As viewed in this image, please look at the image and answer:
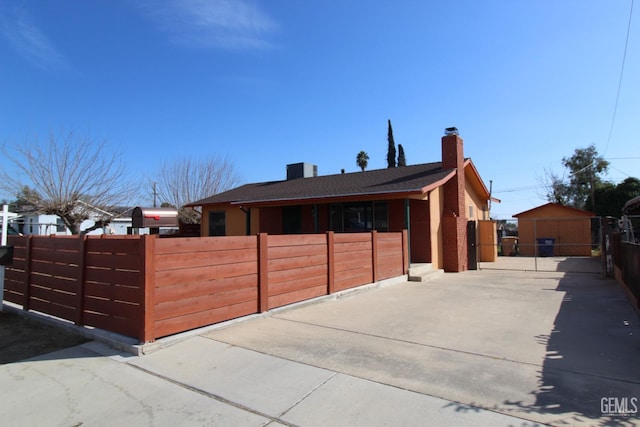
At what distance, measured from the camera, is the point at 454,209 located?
14969mm

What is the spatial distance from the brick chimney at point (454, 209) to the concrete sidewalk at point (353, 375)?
7474mm

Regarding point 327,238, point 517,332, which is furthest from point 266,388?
point 327,238

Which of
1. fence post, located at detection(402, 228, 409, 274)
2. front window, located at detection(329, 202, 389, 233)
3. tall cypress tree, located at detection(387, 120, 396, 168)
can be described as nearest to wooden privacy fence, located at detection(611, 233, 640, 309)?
fence post, located at detection(402, 228, 409, 274)

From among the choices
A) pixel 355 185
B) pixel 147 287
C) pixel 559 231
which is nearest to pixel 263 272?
pixel 147 287

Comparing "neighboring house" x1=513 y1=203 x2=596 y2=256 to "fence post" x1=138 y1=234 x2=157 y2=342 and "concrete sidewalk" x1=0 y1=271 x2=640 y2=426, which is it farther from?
"fence post" x1=138 y1=234 x2=157 y2=342

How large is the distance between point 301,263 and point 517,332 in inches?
157

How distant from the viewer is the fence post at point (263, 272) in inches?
264

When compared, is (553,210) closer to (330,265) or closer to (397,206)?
(397,206)

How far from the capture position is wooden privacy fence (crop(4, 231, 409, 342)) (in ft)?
16.8

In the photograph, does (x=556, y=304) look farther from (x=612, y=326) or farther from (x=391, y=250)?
(x=391, y=250)

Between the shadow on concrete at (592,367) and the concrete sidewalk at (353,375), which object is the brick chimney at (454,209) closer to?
the shadow on concrete at (592,367)

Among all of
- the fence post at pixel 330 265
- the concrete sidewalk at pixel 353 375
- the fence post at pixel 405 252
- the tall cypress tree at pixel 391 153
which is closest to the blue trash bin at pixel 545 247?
the fence post at pixel 405 252

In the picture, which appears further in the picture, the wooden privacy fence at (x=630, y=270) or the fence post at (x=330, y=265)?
the fence post at (x=330, y=265)

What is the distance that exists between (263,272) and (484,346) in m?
3.66
